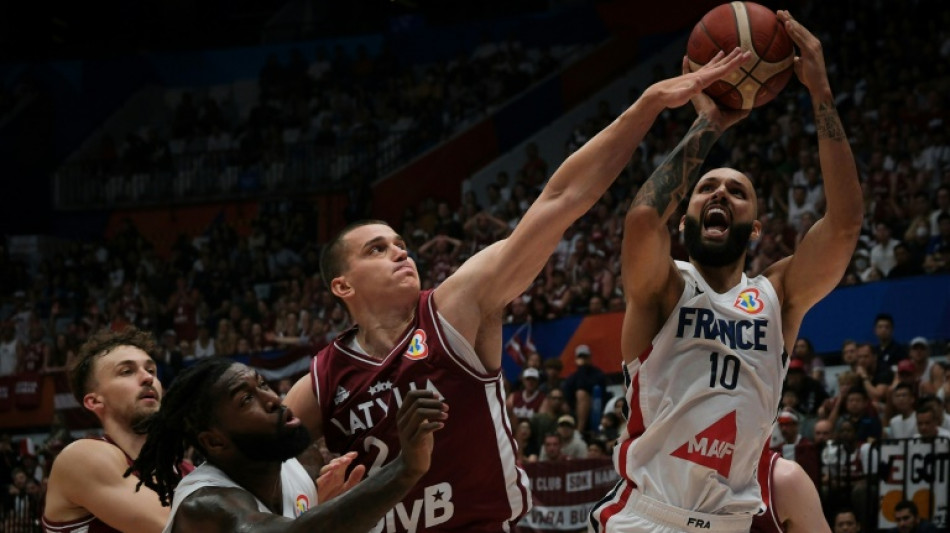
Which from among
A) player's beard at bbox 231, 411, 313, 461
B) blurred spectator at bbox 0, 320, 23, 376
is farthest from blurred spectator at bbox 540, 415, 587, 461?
blurred spectator at bbox 0, 320, 23, 376

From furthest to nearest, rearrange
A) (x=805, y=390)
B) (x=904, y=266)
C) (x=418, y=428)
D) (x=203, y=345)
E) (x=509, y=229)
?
(x=203, y=345)
(x=509, y=229)
(x=904, y=266)
(x=805, y=390)
(x=418, y=428)

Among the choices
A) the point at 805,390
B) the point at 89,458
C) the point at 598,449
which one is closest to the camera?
the point at 89,458

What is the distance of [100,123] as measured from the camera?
3012 cm

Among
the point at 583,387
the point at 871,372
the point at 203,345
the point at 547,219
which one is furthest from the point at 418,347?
the point at 203,345

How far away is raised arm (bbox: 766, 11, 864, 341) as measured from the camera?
5.55 m

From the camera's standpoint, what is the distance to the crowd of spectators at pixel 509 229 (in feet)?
40.4

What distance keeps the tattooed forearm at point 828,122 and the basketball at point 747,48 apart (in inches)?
7.4

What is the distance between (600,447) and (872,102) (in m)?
7.13

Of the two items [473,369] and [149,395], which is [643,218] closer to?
[473,369]

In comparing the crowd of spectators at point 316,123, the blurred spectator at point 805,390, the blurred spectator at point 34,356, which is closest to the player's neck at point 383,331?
the blurred spectator at point 805,390

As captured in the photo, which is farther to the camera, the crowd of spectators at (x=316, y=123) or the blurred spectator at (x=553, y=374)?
the crowd of spectators at (x=316, y=123)

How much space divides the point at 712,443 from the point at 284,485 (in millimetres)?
1662

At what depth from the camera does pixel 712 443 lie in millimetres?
5336

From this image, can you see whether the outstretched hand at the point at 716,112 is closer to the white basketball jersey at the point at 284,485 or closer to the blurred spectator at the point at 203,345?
the white basketball jersey at the point at 284,485
